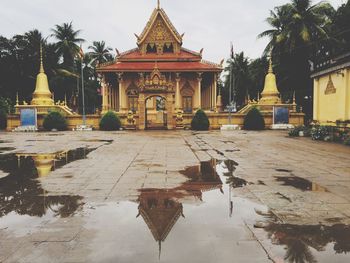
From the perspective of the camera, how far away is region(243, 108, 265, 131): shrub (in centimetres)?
3067

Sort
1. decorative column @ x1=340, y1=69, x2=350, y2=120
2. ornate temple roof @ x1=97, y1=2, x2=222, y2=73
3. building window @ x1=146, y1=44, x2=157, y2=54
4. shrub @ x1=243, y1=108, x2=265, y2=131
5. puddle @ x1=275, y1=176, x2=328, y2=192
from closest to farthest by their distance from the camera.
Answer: puddle @ x1=275, y1=176, x2=328, y2=192 < decorative column @ x1=340, y1=69, x2=350, y2=120 < shrub @ x1=243, y1=108, x2=265, y2=131 < ornate temple roof @ x1=97, y1=2, x2=222, y2=73 < building window @ x1=146, y1=44, x2=157, y2=54

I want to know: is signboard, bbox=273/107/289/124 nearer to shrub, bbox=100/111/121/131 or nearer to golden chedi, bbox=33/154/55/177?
shrub, bbox=100/111/121/131

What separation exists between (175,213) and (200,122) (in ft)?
82.4

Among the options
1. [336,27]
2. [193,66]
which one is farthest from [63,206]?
[336,27]

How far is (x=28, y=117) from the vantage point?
31172mm

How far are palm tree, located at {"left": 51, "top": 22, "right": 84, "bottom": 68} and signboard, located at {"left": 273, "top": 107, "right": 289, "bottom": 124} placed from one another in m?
A: 31.5

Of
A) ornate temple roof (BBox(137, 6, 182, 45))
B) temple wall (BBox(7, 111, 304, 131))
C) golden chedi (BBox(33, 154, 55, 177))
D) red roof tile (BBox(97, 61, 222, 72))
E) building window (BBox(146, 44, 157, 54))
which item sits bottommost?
golden chedi (BBox(33, 154, 55, 177))

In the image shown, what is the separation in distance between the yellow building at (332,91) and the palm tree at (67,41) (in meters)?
37.6

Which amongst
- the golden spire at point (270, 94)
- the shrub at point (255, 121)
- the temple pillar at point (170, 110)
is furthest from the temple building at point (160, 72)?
the shrub at point (255, 121)

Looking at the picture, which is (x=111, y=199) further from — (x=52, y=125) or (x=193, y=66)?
(x=193, y=66)

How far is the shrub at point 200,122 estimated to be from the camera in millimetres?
30181

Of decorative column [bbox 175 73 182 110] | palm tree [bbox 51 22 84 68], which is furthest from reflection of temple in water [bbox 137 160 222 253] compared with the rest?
palm tree [bbox 51 22 84 68]

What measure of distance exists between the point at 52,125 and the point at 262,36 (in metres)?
25.0

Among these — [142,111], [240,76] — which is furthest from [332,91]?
[240,76]
